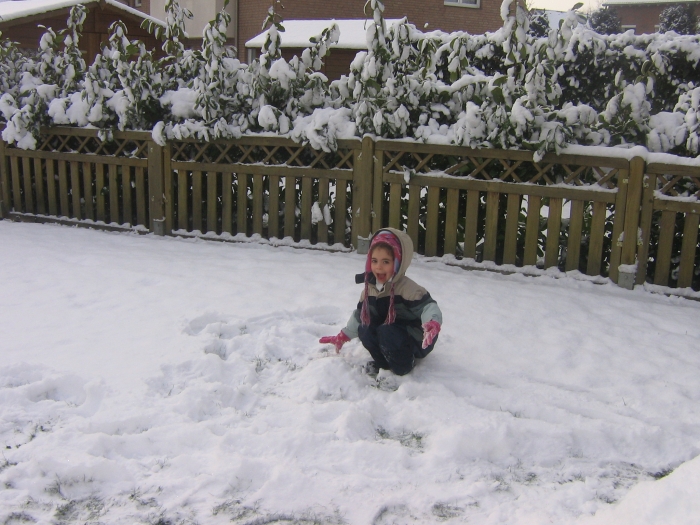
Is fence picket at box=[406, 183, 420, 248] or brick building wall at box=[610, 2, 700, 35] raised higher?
brick building wall at box=[610, 2, 700, 35]

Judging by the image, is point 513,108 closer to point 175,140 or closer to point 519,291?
point 519,291

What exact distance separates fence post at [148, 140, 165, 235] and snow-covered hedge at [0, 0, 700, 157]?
23cm

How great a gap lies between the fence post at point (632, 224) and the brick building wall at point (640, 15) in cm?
4159

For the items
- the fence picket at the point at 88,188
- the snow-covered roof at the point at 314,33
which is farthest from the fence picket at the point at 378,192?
the snow-covered roof at the point at 314,33

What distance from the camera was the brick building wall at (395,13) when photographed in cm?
2098

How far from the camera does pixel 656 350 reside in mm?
4676

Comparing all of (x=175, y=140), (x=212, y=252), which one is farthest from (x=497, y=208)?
(x=175, y=140)

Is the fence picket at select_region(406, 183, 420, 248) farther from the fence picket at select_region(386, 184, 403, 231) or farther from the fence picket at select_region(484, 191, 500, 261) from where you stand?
the fence picket at select_region(484, 191, 500, 261)

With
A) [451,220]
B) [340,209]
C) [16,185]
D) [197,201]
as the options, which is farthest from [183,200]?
[451,220]

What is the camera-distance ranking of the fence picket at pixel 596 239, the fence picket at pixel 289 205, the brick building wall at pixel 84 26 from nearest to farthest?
the fence picket at pixel 596 239
the fence picket at pixel 289 205
the brick building wall at pixel 84 26

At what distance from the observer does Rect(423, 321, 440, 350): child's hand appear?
378 centimetres

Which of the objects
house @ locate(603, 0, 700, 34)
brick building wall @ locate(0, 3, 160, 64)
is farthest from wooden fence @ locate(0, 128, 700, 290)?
house @ locate(603, 0, 700, 34)

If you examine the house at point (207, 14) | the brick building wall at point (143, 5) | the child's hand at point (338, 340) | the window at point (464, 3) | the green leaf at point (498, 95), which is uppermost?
the brick building wall at point (143, 5)

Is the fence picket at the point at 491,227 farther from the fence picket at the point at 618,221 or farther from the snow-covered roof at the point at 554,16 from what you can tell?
the snow-covered roof at the point at 554,16
